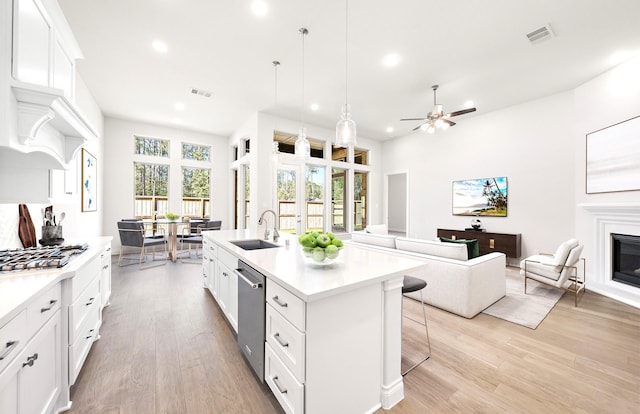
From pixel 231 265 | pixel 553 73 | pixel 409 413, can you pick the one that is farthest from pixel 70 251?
pixel 553 73

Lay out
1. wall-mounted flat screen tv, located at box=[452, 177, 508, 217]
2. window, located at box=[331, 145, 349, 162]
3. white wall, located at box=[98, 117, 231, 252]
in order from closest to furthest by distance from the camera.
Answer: wall-mounted flat screen tv, located at box=[452, 177, 508, 217] < white wall, located at box=[98, 117, 231, 252] < window, located at box=[331, 145, 349, 162]

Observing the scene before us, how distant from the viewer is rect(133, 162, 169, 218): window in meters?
6.38

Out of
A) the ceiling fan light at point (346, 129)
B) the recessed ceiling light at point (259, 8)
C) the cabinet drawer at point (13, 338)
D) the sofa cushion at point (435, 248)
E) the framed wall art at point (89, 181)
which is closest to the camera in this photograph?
the cabinet drawer at point (13, 338)

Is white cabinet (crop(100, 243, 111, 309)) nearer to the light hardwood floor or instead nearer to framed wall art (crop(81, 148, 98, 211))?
the light hardwood floor

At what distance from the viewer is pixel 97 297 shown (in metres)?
2.21

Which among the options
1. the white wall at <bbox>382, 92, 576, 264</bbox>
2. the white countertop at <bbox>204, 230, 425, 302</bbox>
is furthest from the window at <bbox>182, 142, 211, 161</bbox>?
the white wall at <bbox>382, 92, 576, 264</bbox>

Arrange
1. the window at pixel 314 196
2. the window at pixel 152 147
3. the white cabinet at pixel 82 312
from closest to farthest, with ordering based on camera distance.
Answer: the white cabinet at pixel 82 312 < the window at pixel 152 147 < the window at pixel 314 196

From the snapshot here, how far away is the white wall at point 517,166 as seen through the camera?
4660mm

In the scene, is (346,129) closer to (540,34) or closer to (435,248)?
(435,248)

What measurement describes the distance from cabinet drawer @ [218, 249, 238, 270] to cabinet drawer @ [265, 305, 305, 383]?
0.80 metres

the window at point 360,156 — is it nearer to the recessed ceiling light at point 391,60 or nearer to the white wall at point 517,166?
the white wall at point 517,166

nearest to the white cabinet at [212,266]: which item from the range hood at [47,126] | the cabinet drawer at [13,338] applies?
the range hood at [47,126]

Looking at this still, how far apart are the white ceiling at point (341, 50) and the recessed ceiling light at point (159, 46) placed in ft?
0.22

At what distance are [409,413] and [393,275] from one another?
0.85 metres
